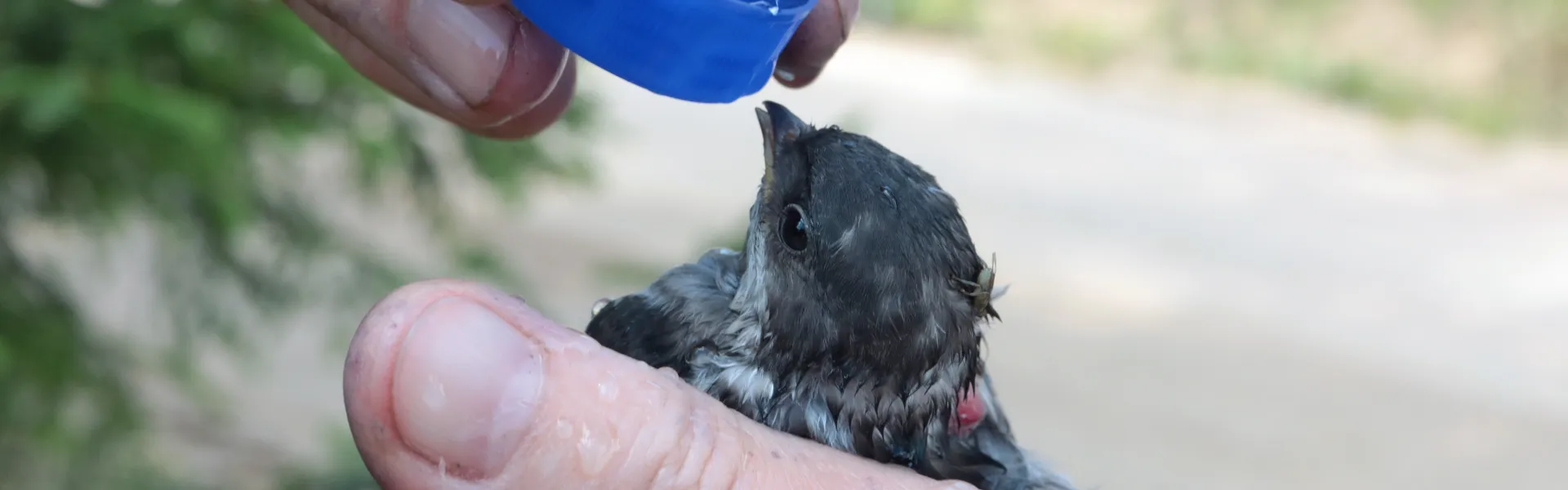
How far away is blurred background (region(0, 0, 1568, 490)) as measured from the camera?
2791 millimetres

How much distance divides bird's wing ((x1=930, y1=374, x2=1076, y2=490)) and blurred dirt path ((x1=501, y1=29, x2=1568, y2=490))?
2641 millimetres

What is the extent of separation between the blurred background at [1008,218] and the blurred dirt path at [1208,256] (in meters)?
0.02

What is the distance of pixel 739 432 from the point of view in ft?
5.25

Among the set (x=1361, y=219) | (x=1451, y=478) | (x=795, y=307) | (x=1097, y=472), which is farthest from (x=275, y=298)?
(x=1361, y=219)

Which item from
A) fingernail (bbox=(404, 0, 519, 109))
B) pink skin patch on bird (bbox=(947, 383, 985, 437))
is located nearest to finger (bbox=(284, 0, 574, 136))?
fingernail (bbox=(404, 0, 519, 109))

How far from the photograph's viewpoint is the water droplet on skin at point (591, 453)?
4.97ft

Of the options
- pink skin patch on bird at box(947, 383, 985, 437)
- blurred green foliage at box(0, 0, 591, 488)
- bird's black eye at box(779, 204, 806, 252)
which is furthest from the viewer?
blurred green foliage at box(0, 0, 591, 488)

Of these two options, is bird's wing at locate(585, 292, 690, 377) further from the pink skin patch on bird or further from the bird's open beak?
the pink skin patch on bird

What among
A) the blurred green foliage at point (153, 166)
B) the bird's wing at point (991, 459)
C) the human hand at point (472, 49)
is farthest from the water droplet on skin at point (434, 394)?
the blurred green foliage at point (153, 166)

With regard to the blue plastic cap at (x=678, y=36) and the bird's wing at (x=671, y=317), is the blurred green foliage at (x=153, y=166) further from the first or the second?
the blue plastic cap at (x=678, y=36)

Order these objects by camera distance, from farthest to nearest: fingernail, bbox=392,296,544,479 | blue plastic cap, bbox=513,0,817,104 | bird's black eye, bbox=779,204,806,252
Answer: bird's black eye, bbox=779,204,806,252, blue plastic cap, bbox=513,0,817,104, fingernail, bbox=392,296,544,479

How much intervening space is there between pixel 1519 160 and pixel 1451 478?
4.14 metres

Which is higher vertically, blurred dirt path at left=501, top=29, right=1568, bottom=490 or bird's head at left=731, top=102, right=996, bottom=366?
blurred dirt path at left=501, top=29, right=1568, bottom=490

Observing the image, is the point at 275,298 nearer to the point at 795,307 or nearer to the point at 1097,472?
the point at 795,307
